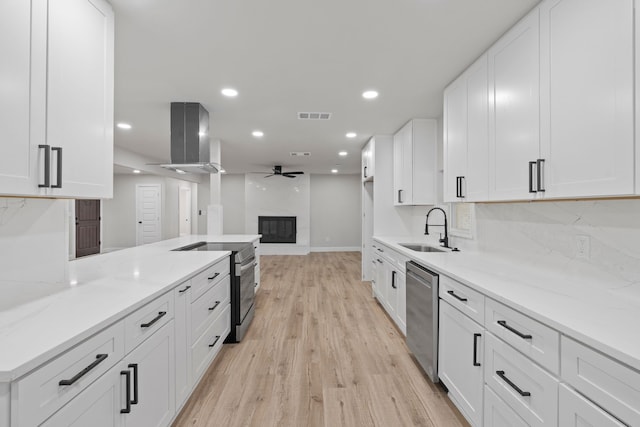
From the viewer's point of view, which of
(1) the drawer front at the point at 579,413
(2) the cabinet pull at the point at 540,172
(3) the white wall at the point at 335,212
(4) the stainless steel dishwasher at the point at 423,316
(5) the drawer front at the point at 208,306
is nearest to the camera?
(1) the drawer front at the point at 579,413

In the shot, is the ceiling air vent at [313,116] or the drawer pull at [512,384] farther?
the ceiling air vent at [313,116]

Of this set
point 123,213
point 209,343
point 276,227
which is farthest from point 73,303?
point 123,213

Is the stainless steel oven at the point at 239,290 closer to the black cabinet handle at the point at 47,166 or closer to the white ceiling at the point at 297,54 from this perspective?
the white ceiling at the point at 297,54

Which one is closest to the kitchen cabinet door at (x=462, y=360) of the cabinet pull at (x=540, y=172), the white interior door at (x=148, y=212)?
the cabinet pull at (x=540, y=172)

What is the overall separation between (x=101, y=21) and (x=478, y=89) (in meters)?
2.46

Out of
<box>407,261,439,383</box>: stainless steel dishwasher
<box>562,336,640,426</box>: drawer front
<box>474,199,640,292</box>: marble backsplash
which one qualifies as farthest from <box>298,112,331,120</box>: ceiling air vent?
<box>562,336,640,426</box>: drawer front

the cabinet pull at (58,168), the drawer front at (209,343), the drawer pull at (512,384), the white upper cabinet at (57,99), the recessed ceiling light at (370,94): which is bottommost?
the drawer front at (209,343)

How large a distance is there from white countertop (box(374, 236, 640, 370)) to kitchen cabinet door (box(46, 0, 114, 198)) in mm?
2024

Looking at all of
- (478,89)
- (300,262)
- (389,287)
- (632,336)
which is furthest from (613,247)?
(300,262)

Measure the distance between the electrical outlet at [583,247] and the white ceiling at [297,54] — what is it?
135 cm

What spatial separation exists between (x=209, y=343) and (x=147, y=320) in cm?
103

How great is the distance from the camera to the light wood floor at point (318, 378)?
1.89 m

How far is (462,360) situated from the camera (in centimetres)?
180

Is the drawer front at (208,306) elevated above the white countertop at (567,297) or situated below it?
below
